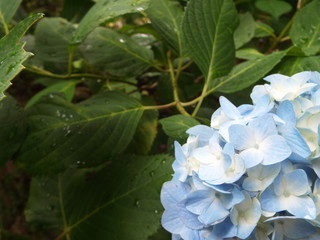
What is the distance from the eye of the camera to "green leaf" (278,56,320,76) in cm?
81

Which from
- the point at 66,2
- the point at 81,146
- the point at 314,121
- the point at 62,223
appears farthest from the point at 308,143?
the point at 66,2

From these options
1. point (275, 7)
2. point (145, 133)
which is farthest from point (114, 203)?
point (275, 7)

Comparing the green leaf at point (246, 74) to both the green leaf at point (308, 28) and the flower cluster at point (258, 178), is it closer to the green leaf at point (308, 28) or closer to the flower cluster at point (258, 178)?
the green leaf at point (308, 28)

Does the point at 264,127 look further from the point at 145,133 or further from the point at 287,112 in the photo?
the point at 145,133

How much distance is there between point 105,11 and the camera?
841 millimetres

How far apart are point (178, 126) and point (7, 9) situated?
1.47ft

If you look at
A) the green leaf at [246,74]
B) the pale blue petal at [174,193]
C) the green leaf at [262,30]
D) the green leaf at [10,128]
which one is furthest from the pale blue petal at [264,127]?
the green leaf at [262,30]

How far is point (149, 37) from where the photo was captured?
1289 millimetres

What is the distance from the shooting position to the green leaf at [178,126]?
2.46ft

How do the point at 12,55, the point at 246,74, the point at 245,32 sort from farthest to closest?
the point at 245,32 → the point at 246,74 → the point at 12,55

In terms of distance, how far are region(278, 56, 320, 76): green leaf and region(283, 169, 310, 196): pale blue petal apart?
33cm

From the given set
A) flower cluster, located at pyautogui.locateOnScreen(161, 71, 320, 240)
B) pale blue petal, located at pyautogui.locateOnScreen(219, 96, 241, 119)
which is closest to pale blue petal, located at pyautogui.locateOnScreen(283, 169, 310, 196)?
flower cluster, located at pyautogui.locateOnScreen(161, 71, 320, 240)

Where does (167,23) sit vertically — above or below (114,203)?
above

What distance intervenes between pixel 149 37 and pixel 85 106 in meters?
0.42
